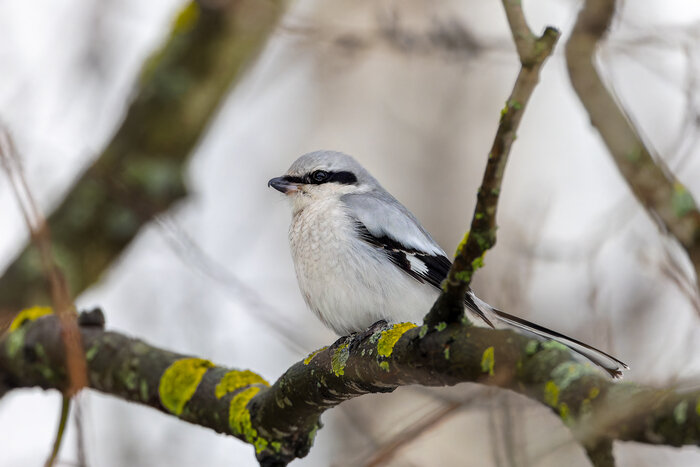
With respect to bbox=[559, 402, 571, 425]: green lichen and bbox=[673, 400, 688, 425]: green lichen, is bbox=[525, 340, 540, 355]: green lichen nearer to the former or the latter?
bbox=[559, 402, 571, 425]: green lichen

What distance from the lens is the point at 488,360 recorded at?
1.85m

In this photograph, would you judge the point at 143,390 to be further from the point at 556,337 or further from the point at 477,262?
the point at 477,262

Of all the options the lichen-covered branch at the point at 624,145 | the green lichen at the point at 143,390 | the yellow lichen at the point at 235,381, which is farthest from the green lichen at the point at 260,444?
the lichen-covered branch at the point at 624,145

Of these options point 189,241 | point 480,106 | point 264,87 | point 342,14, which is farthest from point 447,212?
point 189,241

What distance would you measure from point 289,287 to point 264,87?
236cm

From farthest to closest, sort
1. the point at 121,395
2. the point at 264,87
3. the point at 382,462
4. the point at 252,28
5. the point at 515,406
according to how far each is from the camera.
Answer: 1. the point at 264,87
2. the point at 252,28
3. the point at 121,395
4. the point at 515,406
5. the point at 382,462

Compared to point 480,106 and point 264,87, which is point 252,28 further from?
point 480,106

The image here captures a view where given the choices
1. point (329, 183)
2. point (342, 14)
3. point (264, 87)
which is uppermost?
point (342, 14)

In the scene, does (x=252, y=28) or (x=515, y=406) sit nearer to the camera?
(x=515, y=406)

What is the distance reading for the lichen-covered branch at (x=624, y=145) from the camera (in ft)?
8.91

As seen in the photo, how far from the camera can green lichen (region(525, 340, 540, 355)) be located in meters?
1.74

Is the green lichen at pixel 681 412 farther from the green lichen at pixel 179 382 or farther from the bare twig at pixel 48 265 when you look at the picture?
the green lichen at pixel 179 382

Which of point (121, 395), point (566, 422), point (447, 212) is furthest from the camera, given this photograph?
point (447, 212)

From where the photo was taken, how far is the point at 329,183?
13.8 feet
